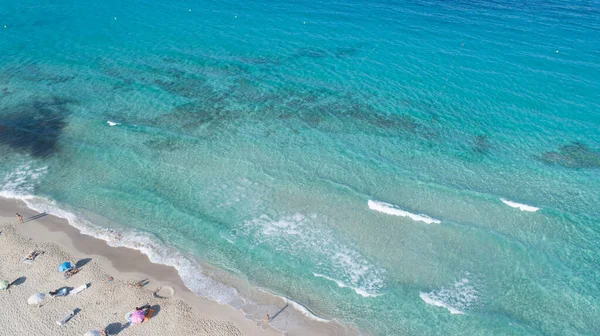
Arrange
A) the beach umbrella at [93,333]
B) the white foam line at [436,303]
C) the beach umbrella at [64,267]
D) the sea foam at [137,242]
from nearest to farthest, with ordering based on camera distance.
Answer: the beach umbrella at [93,333] < the white foam line at [436,303] < the sea foam at [137,242] < the beach umbrella at [64,267]

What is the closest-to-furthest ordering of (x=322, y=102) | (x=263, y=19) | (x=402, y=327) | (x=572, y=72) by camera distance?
(x=402, y=327), (x=322, y=102), (x=572, y=72), (x=263, y=19)

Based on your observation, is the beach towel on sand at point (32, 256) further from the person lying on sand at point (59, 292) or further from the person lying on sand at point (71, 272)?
the person lying on sand at point (59, 292)

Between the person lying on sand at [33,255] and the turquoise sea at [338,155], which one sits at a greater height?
the turquoise sea at [338,155]

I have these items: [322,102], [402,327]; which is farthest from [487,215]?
[322,102]

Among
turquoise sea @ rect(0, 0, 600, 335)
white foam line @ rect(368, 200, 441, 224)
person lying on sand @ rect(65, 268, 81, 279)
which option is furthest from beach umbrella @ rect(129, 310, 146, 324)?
white foam line @ rect(368, 200, 441, 224)

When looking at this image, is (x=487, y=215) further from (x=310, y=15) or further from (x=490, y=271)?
(x=310, y=15)

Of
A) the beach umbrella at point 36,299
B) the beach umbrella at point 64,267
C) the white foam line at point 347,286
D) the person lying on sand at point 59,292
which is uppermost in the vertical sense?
the white foam line at point 347,286

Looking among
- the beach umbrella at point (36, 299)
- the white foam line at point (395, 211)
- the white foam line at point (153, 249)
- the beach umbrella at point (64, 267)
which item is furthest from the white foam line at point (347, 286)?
the beach umbrella at point (36, 299)
